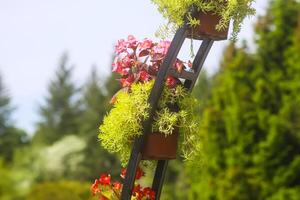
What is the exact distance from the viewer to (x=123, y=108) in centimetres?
235

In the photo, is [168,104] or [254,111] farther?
[254,111]

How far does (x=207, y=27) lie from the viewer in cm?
236

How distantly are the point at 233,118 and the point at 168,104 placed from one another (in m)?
5.49

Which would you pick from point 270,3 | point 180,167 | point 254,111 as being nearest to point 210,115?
point 254,111

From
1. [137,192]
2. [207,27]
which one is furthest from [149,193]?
[207,27]

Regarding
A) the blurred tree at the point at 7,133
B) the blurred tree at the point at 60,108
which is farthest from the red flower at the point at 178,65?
the blurred tree at the point at 60,108

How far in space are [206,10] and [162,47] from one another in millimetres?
250

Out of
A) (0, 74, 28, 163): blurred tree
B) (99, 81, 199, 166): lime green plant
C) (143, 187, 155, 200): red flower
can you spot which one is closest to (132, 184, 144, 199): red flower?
(143, 187, 155, 200): red flower

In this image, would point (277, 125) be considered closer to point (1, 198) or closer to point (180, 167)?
point (180, 167)

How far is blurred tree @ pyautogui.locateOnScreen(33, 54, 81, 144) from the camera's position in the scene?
19.1 metres

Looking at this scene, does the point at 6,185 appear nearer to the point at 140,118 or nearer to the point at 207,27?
the point at 140,118

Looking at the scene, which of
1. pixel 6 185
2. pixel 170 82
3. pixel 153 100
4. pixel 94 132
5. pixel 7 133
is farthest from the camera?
pixel 7 133

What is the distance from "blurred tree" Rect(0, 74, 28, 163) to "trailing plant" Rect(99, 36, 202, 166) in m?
14.3

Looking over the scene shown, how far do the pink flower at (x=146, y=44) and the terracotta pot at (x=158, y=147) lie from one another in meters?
0.38
